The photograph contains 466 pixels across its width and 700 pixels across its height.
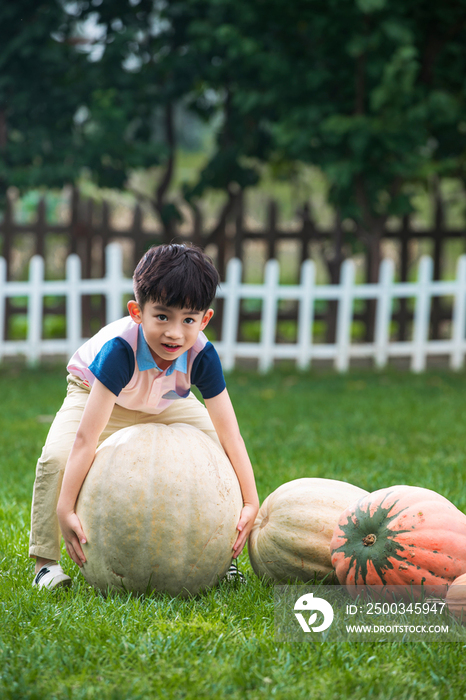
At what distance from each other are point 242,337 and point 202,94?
405 cm

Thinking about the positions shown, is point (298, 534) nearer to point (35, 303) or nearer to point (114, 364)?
point (114, 364)

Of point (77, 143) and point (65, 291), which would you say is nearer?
point (65, 291)

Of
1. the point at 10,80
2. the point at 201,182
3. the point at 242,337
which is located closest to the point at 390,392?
the point at 242,337

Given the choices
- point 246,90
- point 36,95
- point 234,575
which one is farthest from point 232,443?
point 36,95

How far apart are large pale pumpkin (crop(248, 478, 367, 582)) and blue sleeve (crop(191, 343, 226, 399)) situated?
505 mm

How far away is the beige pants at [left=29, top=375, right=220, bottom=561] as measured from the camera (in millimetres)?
2807

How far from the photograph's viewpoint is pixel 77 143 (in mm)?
10695

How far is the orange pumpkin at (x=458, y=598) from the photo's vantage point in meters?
2.40

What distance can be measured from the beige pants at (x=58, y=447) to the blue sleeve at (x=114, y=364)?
1.00 feet

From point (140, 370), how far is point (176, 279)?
418mm

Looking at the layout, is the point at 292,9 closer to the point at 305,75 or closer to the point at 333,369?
the point at 305,75

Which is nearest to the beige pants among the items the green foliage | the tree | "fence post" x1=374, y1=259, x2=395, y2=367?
the green foliage

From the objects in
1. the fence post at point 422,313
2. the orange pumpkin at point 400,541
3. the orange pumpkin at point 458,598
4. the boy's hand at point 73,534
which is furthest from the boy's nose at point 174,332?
the fence post at point 422,313

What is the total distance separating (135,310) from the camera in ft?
8.88
